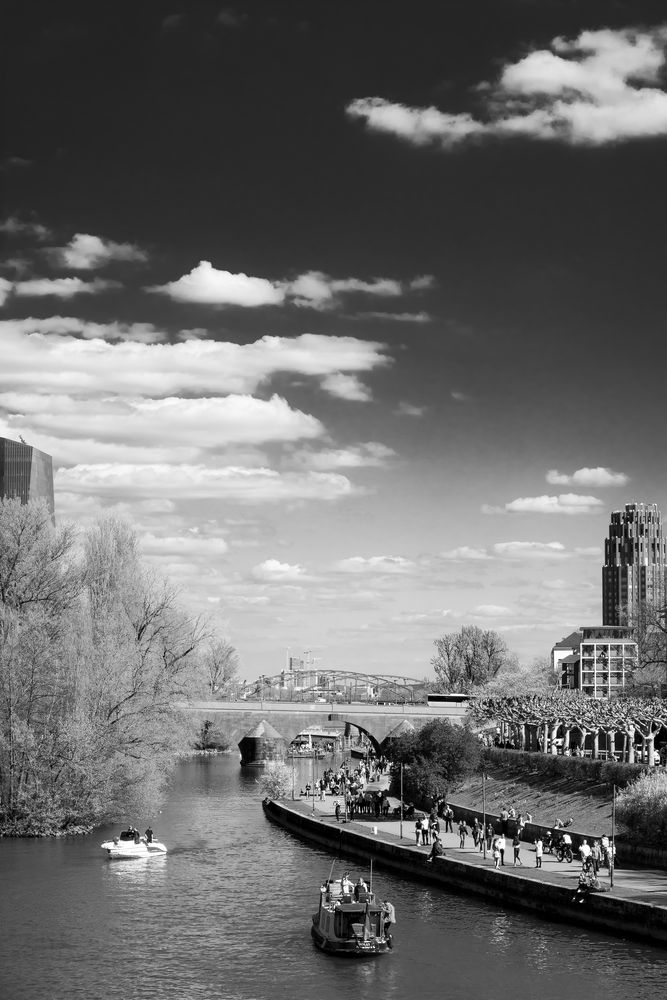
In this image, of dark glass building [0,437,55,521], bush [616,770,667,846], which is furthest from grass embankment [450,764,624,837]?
dark glass building [0,437,55,521]

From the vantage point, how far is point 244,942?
148ft

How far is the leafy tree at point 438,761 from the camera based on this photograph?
277 ft

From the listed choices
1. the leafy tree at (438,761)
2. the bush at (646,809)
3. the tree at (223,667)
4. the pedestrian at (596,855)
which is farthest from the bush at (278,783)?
the tree at (223,667)

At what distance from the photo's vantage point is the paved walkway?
48.0 meters

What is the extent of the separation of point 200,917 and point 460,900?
11.7m

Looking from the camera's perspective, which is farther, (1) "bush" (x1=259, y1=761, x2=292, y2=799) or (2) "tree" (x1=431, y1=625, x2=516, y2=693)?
(2) "tree" (x1=431, y1=625, x2=516, y2=693)

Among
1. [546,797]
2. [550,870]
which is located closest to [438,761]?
[546,797]

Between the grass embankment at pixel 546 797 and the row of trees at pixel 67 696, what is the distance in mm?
21063

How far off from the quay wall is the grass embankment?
340 inches

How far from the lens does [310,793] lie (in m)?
96.5

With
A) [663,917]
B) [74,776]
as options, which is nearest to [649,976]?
[663,917]

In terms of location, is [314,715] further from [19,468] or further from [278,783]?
[19,468]

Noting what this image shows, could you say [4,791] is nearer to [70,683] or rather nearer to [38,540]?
[70,683]

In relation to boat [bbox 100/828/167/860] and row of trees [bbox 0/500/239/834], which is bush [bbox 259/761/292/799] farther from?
boat [bbox 100/828/167/860]
